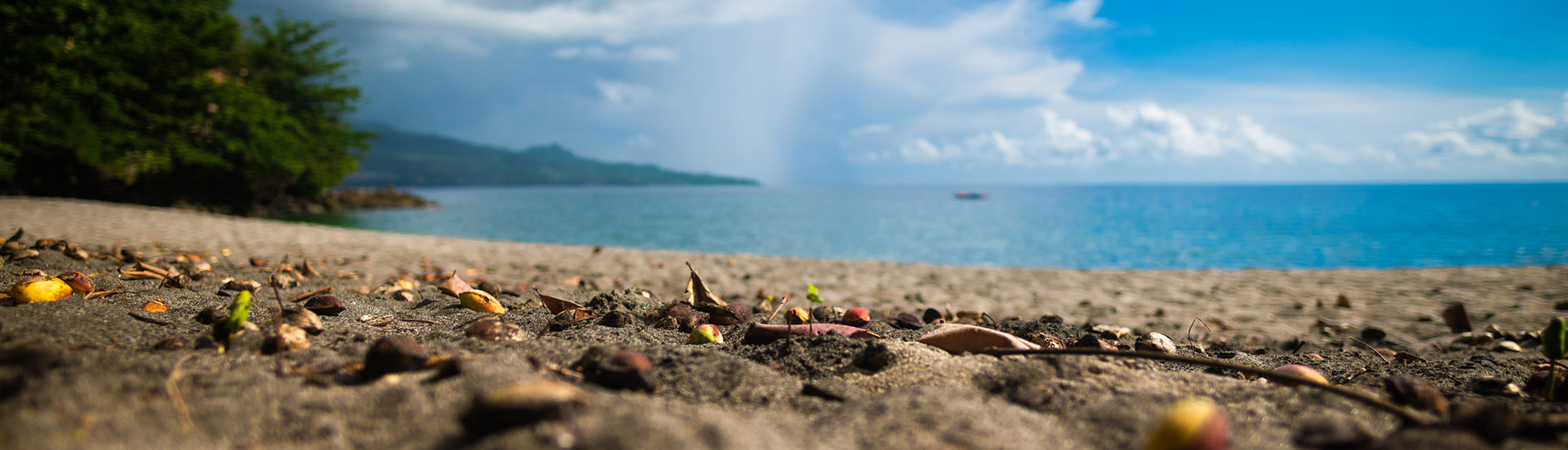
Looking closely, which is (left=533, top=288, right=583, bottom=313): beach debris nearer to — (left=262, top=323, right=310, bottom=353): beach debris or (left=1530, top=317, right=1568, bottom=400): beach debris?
(left=262, top=323, right=310, bottom=353): beach debris

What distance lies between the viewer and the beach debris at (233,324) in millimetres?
1531

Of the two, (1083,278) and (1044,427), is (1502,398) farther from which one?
(1083,278)

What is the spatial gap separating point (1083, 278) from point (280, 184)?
102ft

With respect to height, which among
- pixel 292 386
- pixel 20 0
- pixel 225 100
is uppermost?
pixel 20 0

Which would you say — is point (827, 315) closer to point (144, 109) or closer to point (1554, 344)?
point (1554, 344)

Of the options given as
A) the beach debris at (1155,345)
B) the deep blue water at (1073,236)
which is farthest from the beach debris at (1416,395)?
the deep blue water at (1073,236)

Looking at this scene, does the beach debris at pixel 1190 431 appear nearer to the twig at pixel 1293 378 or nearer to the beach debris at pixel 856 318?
the twig at pixel 1293 378

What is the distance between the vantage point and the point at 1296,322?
16.4ft

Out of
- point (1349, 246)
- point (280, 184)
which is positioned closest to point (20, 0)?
point (280, 184)

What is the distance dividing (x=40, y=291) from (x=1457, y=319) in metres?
7.64

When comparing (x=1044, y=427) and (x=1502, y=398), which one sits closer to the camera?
(x=1044, y=427)

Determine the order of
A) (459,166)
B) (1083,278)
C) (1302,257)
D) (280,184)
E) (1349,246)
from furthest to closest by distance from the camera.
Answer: (459,166)
(280,184)
(1349,246)
(1302,257)
(1083,278)

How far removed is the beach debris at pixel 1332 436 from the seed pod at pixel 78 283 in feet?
12.5

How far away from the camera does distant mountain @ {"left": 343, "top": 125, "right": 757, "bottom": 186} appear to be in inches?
5561
